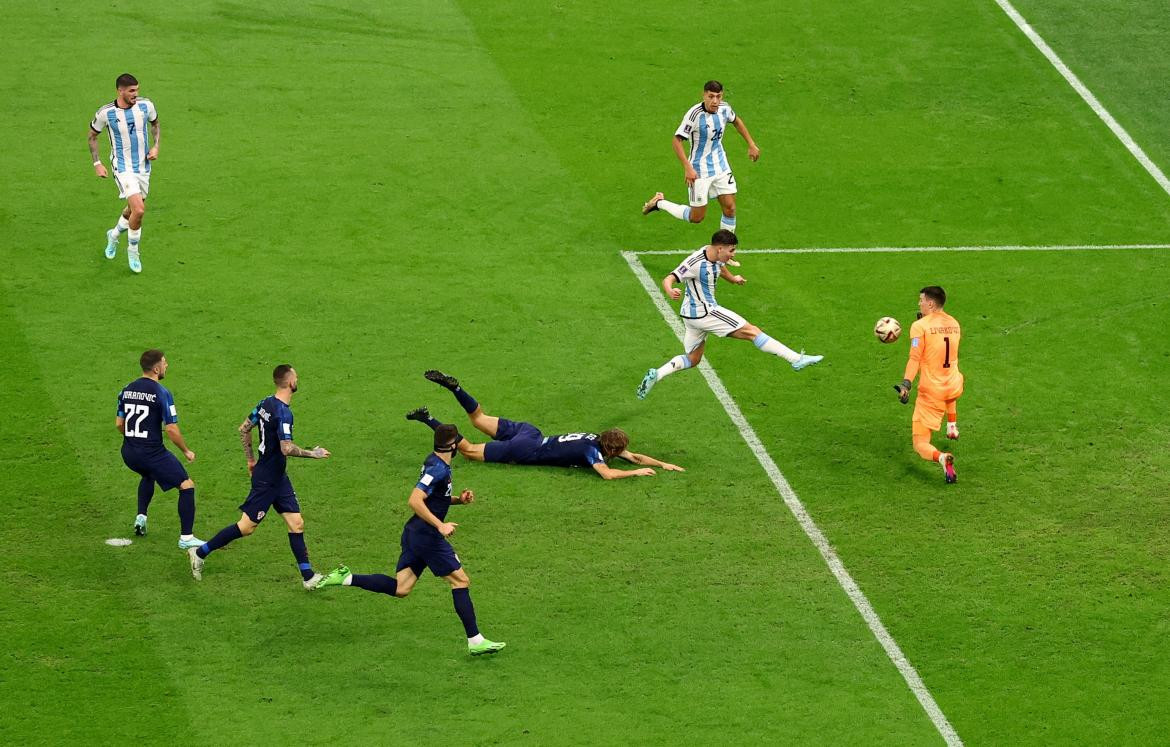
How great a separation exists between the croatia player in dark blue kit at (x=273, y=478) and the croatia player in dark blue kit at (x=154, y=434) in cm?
47

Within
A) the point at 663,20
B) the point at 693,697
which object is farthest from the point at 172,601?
the point at 663,20

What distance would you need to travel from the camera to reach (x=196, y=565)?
53.4 feet

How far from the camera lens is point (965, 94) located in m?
29.1

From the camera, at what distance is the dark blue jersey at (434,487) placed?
14781 mm

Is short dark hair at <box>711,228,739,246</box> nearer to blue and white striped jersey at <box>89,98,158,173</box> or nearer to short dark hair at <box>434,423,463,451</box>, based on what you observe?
short dark hair at <box>434,423,463,451</box>

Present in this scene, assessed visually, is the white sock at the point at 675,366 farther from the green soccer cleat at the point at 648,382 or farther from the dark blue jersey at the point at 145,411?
the dark blue jersey at the point at 145,411

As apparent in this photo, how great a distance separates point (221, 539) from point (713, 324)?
20.9 feet

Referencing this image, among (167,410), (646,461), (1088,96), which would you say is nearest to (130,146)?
(167,410)

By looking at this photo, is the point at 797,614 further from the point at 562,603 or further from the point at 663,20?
the point at 663,20

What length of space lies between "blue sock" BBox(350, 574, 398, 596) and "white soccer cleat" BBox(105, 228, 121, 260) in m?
9.24

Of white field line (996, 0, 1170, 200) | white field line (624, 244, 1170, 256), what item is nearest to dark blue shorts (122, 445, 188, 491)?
white field line (624, 244, 1170, 256)

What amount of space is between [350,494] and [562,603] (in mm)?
3047

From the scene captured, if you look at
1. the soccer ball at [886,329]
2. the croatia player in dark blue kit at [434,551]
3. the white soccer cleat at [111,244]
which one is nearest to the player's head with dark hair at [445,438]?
the croatia player in dark blue kit at [434,551]

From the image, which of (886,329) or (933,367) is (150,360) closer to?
(886,329)
